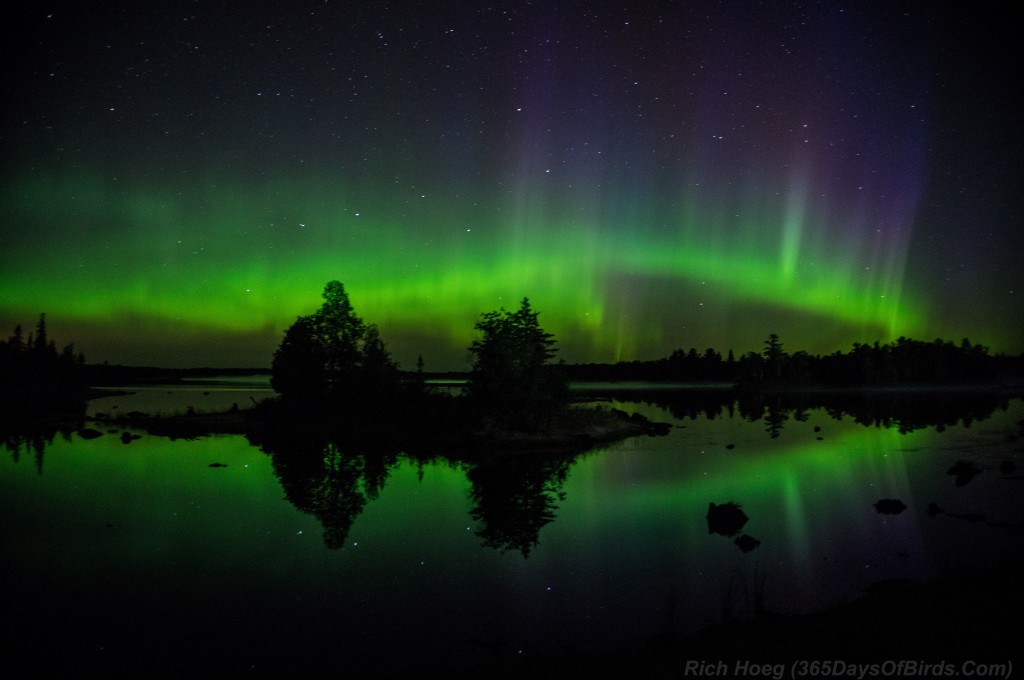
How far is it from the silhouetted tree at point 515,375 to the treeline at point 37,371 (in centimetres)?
11358

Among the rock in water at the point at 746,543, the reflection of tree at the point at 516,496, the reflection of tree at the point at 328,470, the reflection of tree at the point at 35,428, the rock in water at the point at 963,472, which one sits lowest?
the reflection of tree at the point at 35,428

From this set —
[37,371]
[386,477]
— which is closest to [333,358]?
[386,477]

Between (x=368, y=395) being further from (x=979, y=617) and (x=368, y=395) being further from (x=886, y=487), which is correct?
(x=979, y=617)

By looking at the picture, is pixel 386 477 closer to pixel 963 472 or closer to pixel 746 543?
pixel 746 543

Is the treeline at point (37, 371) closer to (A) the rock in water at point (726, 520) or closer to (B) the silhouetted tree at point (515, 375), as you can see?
(B) the silhouetted tree at point (515, 375)

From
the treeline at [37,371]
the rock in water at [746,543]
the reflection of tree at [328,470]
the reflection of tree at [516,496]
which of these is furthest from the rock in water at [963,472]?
the treeline at [37,371]

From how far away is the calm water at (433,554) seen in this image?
49.0 ft

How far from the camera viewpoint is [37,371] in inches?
5935

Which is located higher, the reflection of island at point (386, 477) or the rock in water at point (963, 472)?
the rock in water at point (963, 472)

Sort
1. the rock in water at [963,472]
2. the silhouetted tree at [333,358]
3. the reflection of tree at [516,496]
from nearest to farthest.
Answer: the reflection of tree at [516,496] → the rock in water at [963,472] → the silhouetted tree at [333,358]

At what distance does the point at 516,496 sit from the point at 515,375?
24598mm

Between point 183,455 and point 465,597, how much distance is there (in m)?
39.3

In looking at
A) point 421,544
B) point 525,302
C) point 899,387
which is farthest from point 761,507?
point 899,387

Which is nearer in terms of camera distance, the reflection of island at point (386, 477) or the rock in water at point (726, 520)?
the rock in water at point (726, 520)
